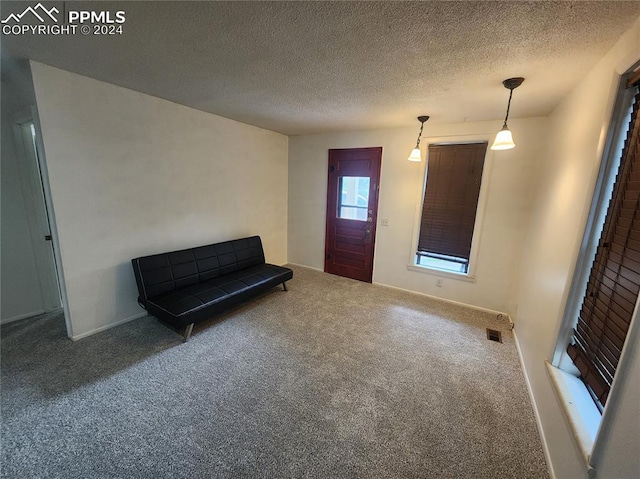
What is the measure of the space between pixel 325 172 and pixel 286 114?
131 centimetres

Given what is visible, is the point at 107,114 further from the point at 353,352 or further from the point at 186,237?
the point at 353,352

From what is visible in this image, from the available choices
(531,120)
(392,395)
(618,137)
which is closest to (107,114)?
(392,395)

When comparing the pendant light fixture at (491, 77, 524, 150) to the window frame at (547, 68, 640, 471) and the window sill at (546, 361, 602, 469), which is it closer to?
the window frame at (547, 68, 640, 471)

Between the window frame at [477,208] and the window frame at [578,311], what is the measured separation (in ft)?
5.80

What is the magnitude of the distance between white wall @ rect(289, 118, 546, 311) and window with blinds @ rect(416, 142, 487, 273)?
0.13 meters

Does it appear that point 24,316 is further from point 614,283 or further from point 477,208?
point 477,208

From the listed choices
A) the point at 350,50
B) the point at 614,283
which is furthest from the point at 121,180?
the point at 614,283

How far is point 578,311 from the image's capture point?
59.8 inches

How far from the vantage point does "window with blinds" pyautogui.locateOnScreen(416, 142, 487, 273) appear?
10.4 feet

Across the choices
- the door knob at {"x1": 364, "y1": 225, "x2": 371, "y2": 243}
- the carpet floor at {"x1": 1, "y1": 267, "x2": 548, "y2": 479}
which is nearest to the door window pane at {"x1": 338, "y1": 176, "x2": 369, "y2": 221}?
the door knob at {"x1": 364, "y1": 225, "x2": 371, "y2": 243}

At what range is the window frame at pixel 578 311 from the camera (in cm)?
104

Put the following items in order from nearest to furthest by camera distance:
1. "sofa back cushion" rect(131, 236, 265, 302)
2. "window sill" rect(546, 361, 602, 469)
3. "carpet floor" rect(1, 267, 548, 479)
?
1. "window sill" rect(546, 361, 602, 469)
2. "carpet floor" rect(1, 267, 548, 479)
3. "sofa back cushion" rect(131, 236, 265, 302)

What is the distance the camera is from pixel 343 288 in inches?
152

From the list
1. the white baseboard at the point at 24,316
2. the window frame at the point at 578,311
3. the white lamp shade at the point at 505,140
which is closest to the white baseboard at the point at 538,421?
the window frame at the point at 578,311
